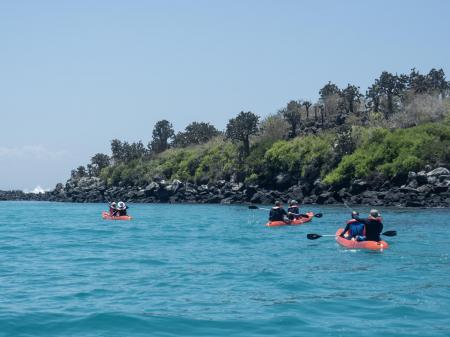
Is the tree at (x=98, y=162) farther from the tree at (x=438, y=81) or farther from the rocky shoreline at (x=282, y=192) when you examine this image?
the tree at (x=438, y=81)

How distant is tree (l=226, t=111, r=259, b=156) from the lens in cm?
7806

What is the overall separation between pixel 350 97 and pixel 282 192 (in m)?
17.0

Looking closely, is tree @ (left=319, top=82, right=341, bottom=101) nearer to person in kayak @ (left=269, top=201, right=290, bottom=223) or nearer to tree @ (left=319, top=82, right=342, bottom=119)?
tree @ (left=319, top=82, right=342, bottom=119)

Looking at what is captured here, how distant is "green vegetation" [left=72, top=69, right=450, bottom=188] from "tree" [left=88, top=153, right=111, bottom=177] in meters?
11.8

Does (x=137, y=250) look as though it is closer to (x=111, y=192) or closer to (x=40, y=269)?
(x=40, y=269)

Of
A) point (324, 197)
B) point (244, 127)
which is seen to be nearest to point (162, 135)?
point (244, 127)

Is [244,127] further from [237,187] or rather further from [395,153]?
[395,153]

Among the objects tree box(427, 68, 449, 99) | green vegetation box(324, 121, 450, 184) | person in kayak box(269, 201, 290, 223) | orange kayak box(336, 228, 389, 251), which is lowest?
orange kayak box(336, 228, 389, 251)

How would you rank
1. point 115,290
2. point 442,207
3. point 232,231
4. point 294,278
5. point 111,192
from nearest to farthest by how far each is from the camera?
point 115,290 → point 294,278 → point 232,231 → point 442,207 → point 111,192

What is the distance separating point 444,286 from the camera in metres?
15.9

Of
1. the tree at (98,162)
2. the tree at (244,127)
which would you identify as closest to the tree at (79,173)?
the tree at (98,162)

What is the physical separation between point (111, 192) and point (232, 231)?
191 feet

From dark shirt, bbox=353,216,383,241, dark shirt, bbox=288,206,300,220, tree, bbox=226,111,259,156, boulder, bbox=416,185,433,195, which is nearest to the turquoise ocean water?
dark shirt, bbox=353,216,383,241

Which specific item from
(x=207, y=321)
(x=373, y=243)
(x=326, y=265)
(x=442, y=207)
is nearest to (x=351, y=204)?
(x=442, y=207)
